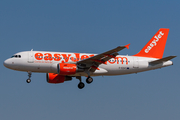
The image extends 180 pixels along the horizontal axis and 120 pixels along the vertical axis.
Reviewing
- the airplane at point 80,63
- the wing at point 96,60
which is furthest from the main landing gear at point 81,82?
the wing at point 96,60

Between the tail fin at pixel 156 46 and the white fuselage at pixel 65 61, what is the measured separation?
1.89 meters

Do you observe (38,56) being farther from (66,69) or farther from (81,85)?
(81,85)

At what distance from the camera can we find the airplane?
140ft

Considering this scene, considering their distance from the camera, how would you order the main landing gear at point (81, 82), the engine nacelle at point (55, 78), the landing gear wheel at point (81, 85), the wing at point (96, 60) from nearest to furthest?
the wing at point (96, 60)
the main landing gear at point (81, 82)
the landing gear wheel at point (81, 85)
the engine nacelle at point (55, 78)

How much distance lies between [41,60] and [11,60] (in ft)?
12.6

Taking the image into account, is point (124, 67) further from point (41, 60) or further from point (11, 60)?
point (11, 60)

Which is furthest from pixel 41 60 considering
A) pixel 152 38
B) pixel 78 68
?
pixel 152 38

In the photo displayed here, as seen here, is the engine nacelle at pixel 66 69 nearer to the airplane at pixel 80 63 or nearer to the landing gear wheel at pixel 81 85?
the airplane at pixel 80 63

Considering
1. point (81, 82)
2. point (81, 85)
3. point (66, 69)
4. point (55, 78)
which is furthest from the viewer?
point (55, 78)

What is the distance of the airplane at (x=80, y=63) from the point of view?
140 ft

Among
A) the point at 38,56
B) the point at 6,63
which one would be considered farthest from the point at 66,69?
the point at 6,63

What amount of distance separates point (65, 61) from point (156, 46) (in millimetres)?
14306

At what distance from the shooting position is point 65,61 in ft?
144

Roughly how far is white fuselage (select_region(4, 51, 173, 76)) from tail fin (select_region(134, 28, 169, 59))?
189 cm
